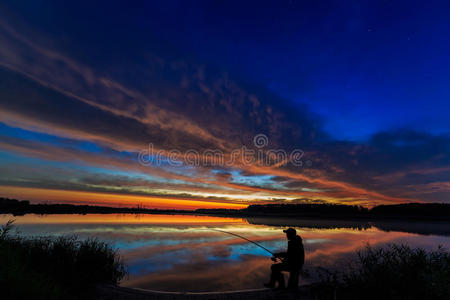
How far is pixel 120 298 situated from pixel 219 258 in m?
11.0

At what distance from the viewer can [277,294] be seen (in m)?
9.14

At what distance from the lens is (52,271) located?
35.3 feet

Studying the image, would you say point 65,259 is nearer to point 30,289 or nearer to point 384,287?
point 30,289

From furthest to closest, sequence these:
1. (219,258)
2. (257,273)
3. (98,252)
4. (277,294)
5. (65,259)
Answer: (219,258) < (257,273) < (98,252) < (65,259) < (277,294)

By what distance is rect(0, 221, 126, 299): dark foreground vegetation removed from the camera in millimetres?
6148

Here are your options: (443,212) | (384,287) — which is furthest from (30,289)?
(443,212)

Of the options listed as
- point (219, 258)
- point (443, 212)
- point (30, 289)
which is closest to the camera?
point (30, 289)

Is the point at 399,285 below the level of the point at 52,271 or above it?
above

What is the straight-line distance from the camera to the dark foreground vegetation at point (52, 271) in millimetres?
6148

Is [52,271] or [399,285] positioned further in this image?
[52,271]

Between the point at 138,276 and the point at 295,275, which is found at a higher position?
the point at 295,275

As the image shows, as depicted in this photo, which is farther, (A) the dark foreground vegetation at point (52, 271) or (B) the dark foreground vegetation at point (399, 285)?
(B) the dark foreground vegetation at point (399, 285)

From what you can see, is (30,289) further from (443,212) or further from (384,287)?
(443,212)

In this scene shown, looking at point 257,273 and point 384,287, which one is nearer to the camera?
point 384,287
